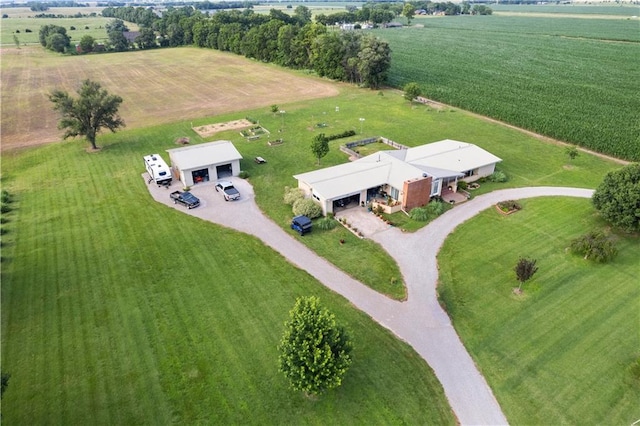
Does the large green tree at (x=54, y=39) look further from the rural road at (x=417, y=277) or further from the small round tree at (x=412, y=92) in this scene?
the rural road at (x=417, y=277)

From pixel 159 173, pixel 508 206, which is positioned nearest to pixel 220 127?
pixel 159 173

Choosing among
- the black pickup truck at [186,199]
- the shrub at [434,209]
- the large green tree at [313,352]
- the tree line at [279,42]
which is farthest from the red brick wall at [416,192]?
the tree line at [279,42]

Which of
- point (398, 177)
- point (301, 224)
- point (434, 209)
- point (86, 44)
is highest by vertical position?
point (86, 44)

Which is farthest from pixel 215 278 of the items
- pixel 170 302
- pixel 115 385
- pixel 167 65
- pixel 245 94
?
pixel 167 65

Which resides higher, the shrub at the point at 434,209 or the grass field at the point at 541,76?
the grass field at the point at 541,76

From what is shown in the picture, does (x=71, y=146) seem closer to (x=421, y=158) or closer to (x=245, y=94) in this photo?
(x=245, y=94)

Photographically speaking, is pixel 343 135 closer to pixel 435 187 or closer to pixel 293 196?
pixel 435 187

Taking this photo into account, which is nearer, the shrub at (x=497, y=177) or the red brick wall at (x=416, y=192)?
the red brick wall at (x=416, y=192)

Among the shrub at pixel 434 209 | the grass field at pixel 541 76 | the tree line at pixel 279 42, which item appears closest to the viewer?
the shrub at pixel 434 209
